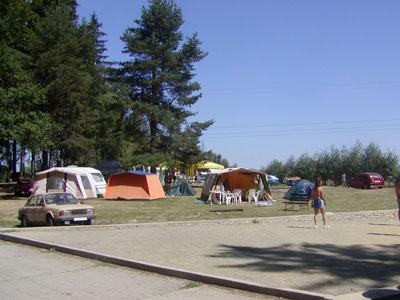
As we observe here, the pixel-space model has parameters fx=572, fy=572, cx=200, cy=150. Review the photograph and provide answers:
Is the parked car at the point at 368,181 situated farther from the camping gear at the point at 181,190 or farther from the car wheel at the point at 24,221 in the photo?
the car wheel at the point at 24,221

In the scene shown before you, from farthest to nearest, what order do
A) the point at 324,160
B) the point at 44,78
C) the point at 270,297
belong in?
the point at 324,160, the point at 44,78, the point at 270,297

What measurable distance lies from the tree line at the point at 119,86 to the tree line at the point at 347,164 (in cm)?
2173

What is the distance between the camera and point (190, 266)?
35.3 feet

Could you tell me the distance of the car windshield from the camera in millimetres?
21873

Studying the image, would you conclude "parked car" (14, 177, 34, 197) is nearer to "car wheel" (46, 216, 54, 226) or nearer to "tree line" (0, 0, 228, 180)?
"tree line" (0, 0, 228, 180)

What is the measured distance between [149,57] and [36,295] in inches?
1594

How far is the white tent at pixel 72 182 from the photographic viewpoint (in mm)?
38094

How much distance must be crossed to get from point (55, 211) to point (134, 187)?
1603 cm

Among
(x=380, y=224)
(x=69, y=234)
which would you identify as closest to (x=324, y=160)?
(x=380, y=224)

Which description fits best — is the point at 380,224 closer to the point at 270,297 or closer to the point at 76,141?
the point at 270,297

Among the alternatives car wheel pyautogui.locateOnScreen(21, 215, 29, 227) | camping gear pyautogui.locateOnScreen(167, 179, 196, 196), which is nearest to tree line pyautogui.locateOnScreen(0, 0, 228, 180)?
camping gear pyautogui.locateOnScreen(167, 179, 196, 196)

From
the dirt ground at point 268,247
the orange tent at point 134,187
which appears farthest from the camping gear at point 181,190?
the dirt ground at point 268,247

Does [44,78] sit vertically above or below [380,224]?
above

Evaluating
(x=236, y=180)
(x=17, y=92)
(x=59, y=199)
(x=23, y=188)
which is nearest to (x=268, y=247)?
(x=59, y=199)
